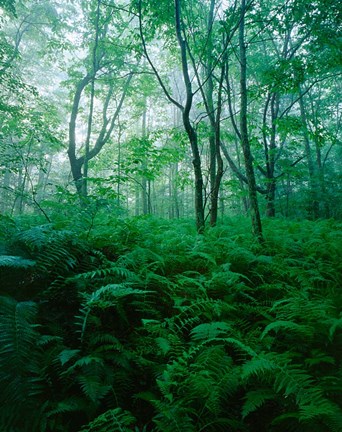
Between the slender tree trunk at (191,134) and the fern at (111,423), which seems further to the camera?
the slender tree trunk at (191,134)

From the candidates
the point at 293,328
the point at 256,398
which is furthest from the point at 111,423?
the point at 293,328

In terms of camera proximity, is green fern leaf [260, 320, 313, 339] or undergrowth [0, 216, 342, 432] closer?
undergrowth [0, 216, 342, 432]

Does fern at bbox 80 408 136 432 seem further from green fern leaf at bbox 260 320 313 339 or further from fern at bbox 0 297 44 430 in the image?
green fern leaf at bbox 260 320 313 339

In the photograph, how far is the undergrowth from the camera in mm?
1733

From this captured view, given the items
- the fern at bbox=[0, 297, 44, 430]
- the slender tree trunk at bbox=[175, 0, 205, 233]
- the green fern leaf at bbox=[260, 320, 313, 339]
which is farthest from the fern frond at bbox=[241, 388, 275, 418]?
the slender tree trunk at bbox=[175, 0, 205, 233]

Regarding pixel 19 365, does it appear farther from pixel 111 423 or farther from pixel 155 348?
pixel 155 348

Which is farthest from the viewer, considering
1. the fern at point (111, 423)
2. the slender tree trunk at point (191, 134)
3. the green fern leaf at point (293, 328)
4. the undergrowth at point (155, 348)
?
the slender tree trunk at point (191, 134)

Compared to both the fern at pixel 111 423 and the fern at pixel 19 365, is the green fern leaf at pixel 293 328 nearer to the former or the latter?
the fern at pixel 111 423

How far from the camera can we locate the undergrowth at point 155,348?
1733mm

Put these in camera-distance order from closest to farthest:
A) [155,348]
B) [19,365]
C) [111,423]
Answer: [111,423] < [19,365] < [155,348]

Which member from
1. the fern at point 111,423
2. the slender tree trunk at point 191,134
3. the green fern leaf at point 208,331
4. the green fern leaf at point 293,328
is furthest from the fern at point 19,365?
the slender tree trunk at point 191,134

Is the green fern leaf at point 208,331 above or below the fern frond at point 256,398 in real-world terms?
above

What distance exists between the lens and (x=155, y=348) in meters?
2.37

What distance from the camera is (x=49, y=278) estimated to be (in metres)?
3.09
